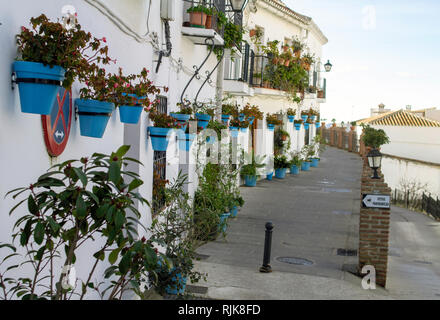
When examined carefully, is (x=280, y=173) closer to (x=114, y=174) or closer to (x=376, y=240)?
(x=376, y=240)

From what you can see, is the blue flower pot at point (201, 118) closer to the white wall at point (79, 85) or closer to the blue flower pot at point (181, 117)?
the white wall at point (79, 85)

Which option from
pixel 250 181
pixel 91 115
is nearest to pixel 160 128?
pixel 91 115

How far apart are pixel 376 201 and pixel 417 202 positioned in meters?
16.6

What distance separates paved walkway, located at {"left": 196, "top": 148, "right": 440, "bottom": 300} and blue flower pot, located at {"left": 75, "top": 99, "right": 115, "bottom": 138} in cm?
368

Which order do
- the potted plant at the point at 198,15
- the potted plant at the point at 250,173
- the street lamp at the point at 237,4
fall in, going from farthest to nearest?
the potted plant at the point at 250,173 → the street lamp at the point at 237,4 → the potted plant at the point at 198,15

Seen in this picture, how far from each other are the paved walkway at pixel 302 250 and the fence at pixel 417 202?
238 centimetres

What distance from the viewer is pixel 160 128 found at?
21.0ft

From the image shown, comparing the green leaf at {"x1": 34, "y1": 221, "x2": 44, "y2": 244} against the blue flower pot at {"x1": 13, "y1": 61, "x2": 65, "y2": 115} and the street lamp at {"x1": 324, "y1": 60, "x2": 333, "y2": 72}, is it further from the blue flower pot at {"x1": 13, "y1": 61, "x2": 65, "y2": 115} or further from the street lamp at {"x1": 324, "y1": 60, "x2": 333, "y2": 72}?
the street lamp at {"x1": 324, "y1": 60, "x2": 333, "y2": 72}

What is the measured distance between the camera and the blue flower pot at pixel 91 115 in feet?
13.3

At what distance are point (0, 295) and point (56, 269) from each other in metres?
0.77

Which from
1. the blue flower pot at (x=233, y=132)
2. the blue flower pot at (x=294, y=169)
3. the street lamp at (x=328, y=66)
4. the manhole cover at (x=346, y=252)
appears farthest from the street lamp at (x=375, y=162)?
the street lamp at (x=328, y=66)

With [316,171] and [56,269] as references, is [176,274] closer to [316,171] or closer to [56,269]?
[56,269]
